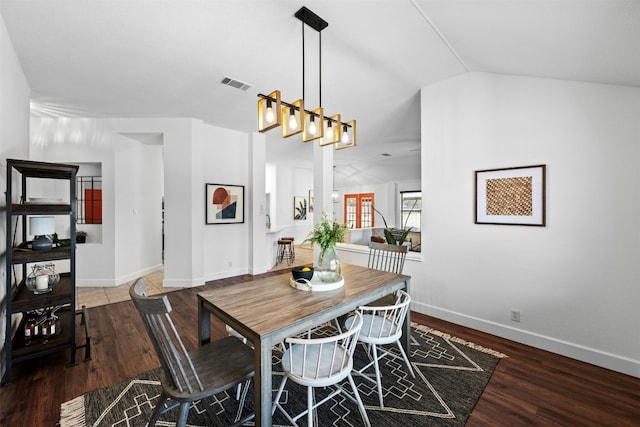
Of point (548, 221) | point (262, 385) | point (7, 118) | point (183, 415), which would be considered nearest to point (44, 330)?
point (7, 118)

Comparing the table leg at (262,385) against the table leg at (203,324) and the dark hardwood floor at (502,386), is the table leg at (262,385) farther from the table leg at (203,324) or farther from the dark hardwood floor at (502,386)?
the dark hardwood floor at (502,386)

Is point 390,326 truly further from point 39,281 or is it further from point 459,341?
point 39,281

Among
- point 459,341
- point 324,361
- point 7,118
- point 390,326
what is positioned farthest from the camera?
point 459,341

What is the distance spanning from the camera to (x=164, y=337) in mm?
1331

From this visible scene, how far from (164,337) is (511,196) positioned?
323 cm

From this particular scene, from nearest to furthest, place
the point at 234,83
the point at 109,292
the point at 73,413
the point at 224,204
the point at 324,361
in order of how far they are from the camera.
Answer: the point at 324,361 → the point at 73,413 → the point at 234,83 → the point at 109,292 → the point at 224,204

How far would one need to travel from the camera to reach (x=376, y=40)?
2549 mm

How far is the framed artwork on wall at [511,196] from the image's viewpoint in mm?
2686

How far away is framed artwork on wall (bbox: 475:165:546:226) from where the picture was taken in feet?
8.81

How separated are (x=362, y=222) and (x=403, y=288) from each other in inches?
340

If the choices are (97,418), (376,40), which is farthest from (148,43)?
(97,418)

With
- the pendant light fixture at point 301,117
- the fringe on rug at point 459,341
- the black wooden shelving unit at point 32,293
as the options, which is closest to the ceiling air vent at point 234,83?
the pendant light fixture at point 301,117

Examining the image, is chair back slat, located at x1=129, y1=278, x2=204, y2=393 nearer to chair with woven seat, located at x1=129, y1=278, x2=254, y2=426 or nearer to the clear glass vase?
chair with woven seat, located at x1=129, y1=278, x2=254, y2=426

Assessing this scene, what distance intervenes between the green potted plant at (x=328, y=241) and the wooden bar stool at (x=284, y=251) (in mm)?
4415
